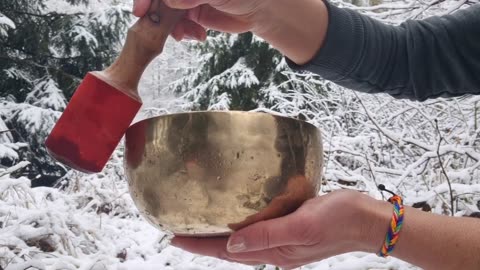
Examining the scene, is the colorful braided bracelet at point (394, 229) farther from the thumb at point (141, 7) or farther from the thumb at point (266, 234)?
the thumb at point (141, 7)

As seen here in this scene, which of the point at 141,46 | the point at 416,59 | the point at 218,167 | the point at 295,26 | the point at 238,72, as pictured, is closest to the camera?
the point at 218,167

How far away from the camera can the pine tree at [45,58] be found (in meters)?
4.70

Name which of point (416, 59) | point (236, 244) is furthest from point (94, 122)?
point (416, 59)

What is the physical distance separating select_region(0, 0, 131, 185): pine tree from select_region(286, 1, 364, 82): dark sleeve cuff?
403 centimetres

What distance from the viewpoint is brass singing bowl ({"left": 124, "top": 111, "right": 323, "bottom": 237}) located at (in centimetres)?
59


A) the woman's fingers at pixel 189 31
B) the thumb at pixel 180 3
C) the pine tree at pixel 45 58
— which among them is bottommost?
the pine tree at pixel 45 58

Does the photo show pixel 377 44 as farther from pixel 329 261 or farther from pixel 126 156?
pixel 329 261

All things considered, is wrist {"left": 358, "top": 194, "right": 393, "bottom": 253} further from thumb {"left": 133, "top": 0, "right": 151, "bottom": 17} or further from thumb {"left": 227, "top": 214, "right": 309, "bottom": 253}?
thumb {"left": 133, "top": 0, "right": 151, "bottom": 17}

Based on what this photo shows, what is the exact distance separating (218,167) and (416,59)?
26.5 inches

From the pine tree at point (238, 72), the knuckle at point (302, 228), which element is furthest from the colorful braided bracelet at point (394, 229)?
the pine tree at point (238, 72)

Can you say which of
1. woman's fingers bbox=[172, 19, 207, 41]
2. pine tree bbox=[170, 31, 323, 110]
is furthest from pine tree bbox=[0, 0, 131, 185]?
woman's fingers bbox=[172, 19, 207, 41]

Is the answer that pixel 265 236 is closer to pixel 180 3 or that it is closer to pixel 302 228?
pixel 302 228

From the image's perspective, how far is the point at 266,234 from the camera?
2.05 ft

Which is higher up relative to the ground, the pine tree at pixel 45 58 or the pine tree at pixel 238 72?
the pine tree at pixel 45 58
